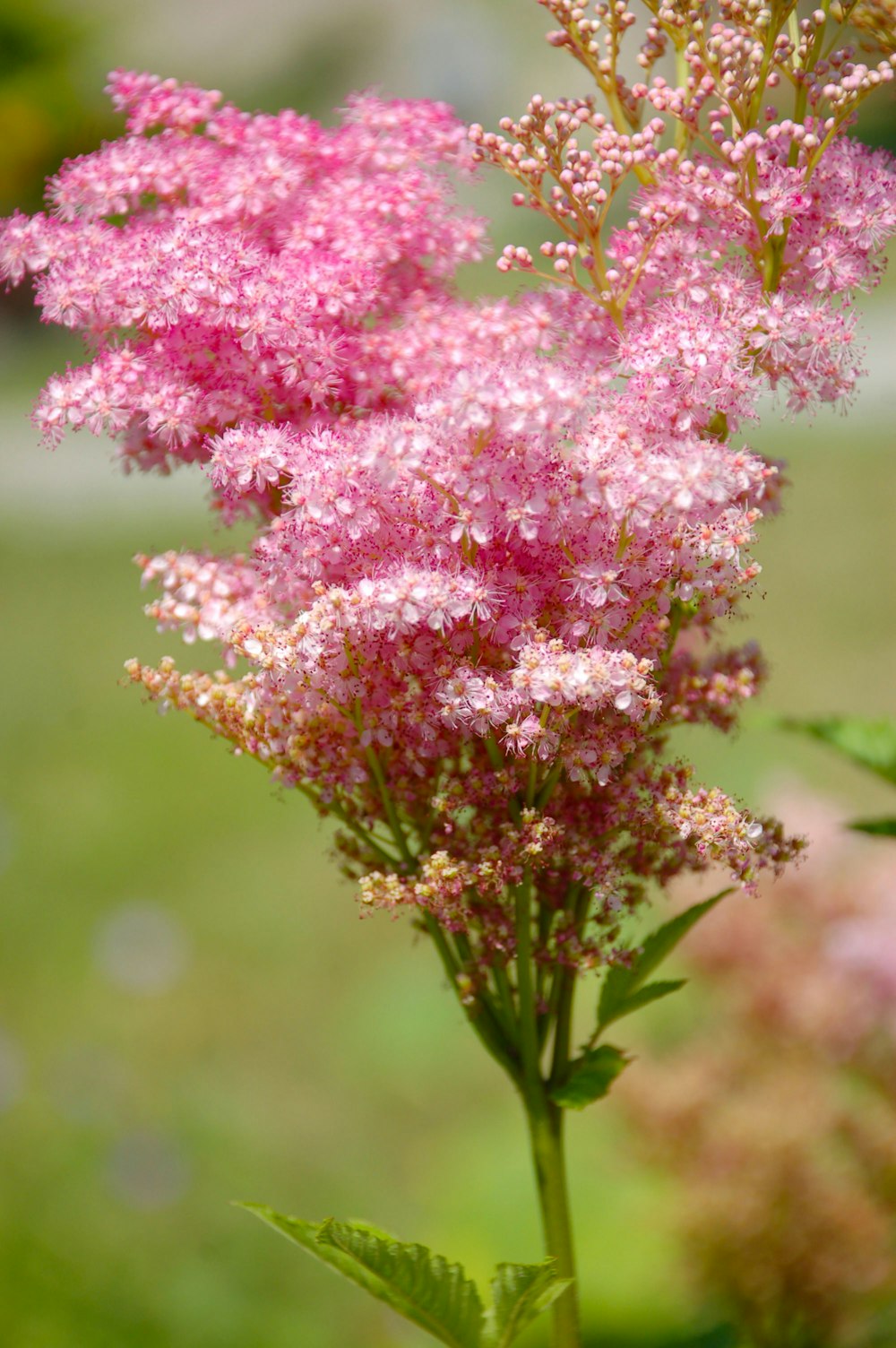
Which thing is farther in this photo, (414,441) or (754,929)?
(754,929)

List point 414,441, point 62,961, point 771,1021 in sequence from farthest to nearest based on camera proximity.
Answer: point 62,961, point 771,1021, point 414,441

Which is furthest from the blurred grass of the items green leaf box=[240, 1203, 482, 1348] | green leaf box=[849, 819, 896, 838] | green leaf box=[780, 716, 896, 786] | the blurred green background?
green leaf box=[240, 1203, 482, 1348]

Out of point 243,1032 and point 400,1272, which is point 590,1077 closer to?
point 400,1272

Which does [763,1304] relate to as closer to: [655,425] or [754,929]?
[754,929]

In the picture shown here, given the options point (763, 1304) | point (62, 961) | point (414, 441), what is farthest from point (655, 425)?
point (62, 961)

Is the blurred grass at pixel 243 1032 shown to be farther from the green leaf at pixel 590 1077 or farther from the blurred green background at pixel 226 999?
the green leaf at pixel 590 1077

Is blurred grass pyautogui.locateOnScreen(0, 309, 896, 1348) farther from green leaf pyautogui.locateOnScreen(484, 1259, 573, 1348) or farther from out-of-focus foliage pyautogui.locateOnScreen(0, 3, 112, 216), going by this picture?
out-of-focus foliage pyautogui.locateOnScreen(0, 3, 112, 216)
